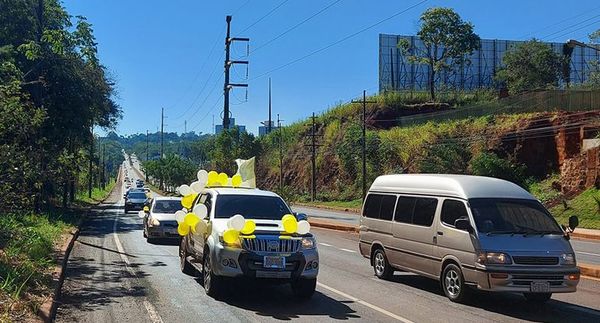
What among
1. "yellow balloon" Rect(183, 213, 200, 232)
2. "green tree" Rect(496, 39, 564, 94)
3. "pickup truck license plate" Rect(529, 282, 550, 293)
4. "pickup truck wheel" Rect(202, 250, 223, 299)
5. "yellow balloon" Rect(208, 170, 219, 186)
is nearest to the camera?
"pickup truck license plate" Rect(529, 282, 550, 293)

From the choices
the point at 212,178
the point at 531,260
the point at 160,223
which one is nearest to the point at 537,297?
the point at 531,260

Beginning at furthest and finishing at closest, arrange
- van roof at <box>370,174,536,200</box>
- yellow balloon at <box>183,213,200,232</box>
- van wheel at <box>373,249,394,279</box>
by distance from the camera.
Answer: van wheel at <box>373,249,394,279</box> → yellow balloon at <box>183,213,200,232</box> → van roof at <box>370,174,536,200</box>

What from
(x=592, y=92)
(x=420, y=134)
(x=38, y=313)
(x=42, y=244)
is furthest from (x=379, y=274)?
(x=420, y=134)

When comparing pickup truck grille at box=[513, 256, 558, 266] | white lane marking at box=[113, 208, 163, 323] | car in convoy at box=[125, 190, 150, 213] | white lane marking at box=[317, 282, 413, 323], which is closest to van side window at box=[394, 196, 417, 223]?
white lane marking at box=[317, 282, 413, 323]

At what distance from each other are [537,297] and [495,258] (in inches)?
59.5

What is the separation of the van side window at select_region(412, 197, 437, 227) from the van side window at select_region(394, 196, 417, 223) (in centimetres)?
16

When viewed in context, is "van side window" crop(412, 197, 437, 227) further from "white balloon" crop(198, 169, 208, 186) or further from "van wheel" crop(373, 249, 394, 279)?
"white balloon" crop(198, 169, 208, 186)

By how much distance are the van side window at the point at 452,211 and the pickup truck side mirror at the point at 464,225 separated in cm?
20

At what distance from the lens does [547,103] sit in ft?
168

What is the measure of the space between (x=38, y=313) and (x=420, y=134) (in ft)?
181

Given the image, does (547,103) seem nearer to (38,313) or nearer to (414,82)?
(414,82)

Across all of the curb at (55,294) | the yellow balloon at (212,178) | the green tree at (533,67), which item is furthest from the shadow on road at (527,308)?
the green tree at (533,67)

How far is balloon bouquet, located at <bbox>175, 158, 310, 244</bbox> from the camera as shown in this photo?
31.9ft

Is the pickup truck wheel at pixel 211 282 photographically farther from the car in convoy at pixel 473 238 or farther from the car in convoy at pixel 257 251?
the car in convoy at pixel 473 238
